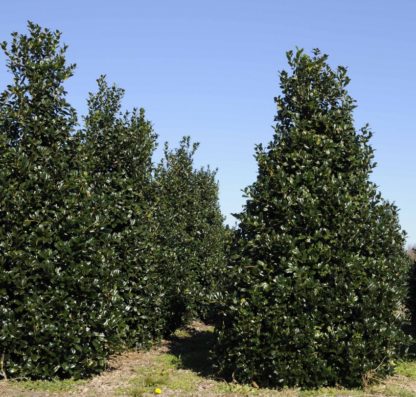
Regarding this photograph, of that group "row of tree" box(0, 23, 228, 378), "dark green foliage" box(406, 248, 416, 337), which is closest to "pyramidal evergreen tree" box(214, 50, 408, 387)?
"row of tree" box(0, 23, 228, 378)

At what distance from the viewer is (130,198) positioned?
10797mm

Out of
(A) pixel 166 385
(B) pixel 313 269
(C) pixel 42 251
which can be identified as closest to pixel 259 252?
(B) pixel 313 269

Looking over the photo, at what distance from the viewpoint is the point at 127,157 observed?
11109 mm

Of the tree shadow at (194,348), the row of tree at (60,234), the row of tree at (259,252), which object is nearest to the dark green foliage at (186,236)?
the tree shadow at (194,348)

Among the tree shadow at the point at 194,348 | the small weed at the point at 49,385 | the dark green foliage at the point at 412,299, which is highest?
the dark green foliage at the point at 412,299

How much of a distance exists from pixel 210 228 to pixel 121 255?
537 centimetres

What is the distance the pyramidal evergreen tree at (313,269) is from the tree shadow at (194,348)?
3.47 feet

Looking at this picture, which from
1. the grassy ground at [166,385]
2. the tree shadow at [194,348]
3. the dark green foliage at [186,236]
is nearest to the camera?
the grassy ground at [166,385]

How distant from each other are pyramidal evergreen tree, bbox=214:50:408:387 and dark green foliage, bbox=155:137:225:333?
14.0 ft

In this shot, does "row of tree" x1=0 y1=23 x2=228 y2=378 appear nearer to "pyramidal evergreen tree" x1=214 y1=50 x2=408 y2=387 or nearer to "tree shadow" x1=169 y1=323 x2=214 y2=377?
"tree shadow" x1=169 y1=323 x2=214 y2=377

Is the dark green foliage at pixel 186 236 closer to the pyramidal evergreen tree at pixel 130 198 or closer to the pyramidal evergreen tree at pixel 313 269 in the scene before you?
the pyramidal evergreen tree at pixel 130 198

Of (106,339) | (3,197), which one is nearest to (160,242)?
(106,339)

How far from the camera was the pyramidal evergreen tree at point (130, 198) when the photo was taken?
10.5 metres

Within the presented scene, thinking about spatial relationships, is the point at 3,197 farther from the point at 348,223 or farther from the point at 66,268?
the point at 348,223
